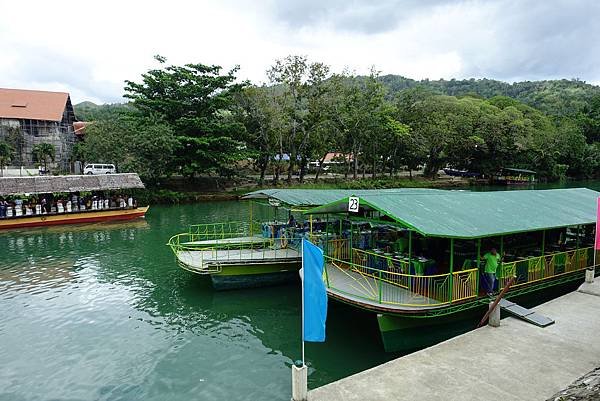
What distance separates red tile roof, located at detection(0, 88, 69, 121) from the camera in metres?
54.9

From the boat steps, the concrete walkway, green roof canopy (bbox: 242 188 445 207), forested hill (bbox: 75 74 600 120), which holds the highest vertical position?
forested hill (bbox: 75 74 600 120)

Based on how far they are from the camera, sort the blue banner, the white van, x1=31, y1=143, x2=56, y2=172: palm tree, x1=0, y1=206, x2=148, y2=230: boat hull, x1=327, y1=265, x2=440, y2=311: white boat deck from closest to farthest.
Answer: the blue banner
x1=327, y1=265, x2=440, y2=311: white boat deck
x1=0, y1=206, x2=148, y2=230: boat hull
the white van
x1=31, y1=143, x2=56, y2=172: palm tree

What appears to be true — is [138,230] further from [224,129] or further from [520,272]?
[520,272]

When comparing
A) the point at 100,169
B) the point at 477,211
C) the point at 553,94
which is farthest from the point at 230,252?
the point at 553,94

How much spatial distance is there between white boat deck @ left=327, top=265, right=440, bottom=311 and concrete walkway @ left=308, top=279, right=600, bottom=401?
4.19 feet

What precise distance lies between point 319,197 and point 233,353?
320 inches

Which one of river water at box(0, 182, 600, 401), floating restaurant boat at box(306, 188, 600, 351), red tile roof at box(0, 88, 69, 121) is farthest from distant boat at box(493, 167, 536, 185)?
red tile roof at box(0, 88, 69, 121)

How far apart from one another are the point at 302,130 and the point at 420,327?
42.6 metres

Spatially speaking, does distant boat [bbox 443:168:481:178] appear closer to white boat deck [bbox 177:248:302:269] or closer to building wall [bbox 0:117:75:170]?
building wall [bbox 0:117:75:170]

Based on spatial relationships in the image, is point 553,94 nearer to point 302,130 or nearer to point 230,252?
point 302,130

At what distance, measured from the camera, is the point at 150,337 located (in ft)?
40.0

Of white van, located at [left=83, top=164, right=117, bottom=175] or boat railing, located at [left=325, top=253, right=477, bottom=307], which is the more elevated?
white van, located at [left=83, top=164, right=117, bottom=175]

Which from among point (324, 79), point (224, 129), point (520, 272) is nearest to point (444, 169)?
point (324, 79)

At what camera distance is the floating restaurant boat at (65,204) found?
1129 inches
